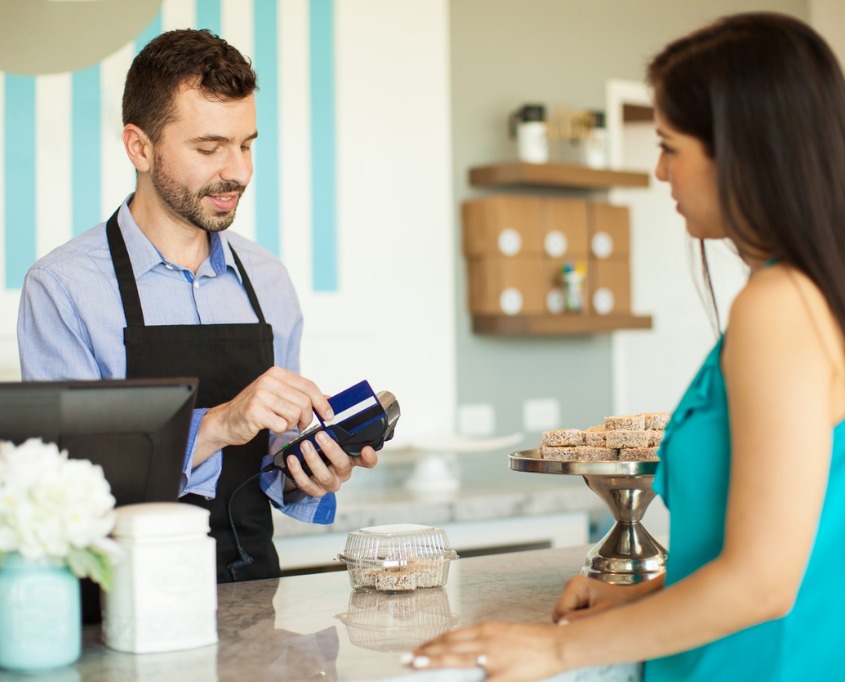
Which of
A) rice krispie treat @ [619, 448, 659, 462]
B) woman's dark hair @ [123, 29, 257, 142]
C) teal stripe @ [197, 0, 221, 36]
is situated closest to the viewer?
rice krispie treat @ [619, 448, 659, 462]

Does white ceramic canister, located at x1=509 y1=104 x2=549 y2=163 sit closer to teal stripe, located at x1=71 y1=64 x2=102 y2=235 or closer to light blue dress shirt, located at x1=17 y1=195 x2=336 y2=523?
teal stripe, located at x1=71 y1=64 x2=102 y2=235

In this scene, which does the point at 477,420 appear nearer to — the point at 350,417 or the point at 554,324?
the point at 554,324

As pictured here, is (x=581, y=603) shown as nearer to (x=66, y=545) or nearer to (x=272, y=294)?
(x=66, y=545)

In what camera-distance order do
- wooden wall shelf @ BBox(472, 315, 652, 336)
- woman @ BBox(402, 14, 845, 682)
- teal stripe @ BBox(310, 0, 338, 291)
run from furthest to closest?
wooden wall shelf @ BBox(472, 315, 652, 336), teal stripe @ BBox(310, 0, 338, 291), woman @ BBox(402, 14, 845, 682)

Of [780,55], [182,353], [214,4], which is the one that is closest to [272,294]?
[182,353]

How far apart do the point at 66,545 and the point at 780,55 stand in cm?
97

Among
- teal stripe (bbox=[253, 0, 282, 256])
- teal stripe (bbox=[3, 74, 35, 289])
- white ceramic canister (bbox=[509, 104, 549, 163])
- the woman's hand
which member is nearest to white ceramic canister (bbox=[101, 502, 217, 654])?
the woman's hand

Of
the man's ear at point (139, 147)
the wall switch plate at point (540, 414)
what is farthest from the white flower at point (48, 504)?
the wall switch plate at point (540, 414)

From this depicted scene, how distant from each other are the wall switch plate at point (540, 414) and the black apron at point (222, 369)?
2.18 m

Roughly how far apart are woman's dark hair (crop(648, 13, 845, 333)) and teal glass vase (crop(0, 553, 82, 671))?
883 millimetres

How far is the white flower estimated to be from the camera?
1.23 m

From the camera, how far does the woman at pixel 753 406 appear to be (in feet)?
3.80

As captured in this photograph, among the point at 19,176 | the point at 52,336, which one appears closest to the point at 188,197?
the point at 52,336

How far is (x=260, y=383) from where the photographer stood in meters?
1.84
